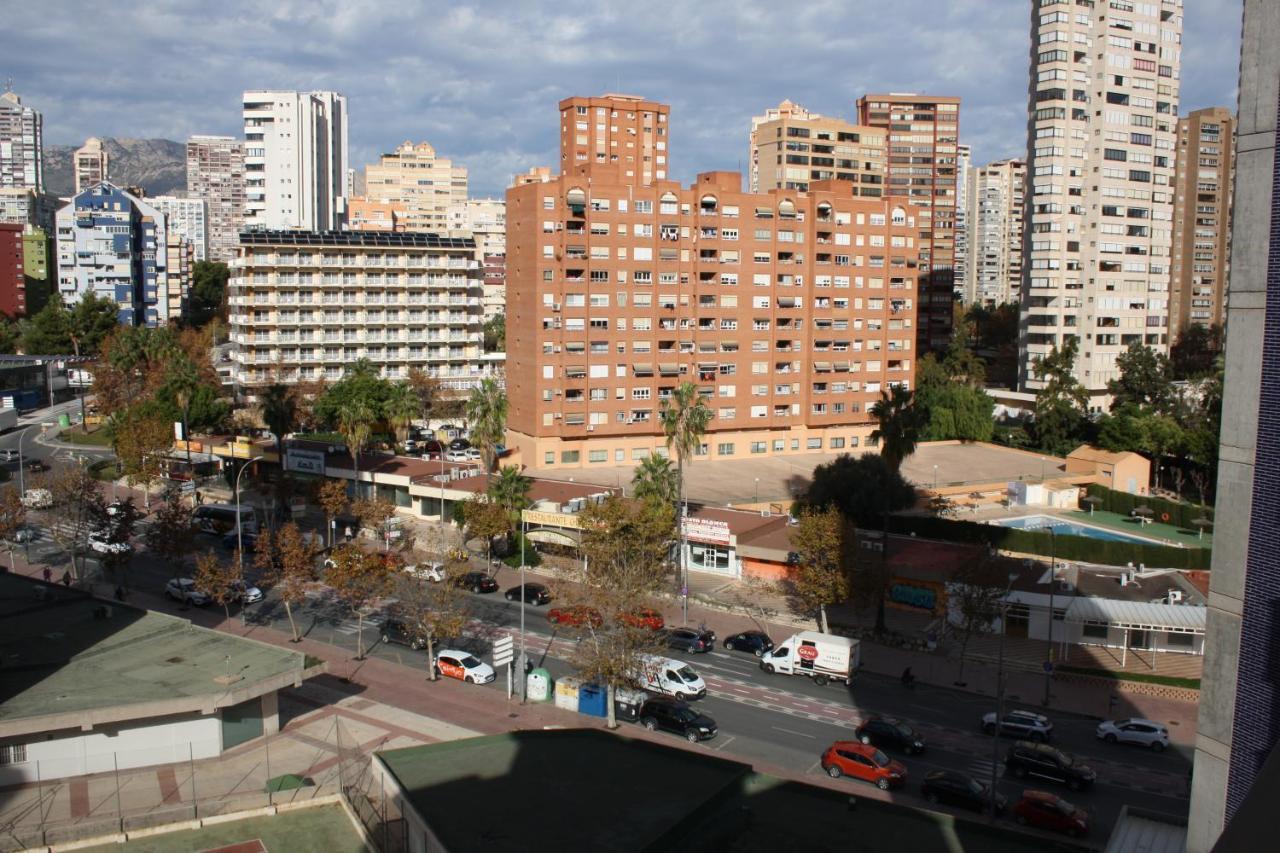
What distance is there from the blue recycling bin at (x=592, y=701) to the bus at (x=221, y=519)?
35979 mm

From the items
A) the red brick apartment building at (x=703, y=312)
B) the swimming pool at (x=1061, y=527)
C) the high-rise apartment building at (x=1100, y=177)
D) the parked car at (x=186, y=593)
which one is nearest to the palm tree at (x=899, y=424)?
the swimming pool at (x=1061, y=527)

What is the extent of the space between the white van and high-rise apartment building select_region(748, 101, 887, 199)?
114m

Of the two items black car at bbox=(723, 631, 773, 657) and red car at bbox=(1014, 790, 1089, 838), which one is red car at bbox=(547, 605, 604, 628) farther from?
red car at bbox=(1014, 790, 1089, 838)

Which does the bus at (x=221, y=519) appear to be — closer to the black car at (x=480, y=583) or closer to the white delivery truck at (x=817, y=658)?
the black car at (x=480, y=583)

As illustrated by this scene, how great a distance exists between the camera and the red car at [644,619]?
133ft

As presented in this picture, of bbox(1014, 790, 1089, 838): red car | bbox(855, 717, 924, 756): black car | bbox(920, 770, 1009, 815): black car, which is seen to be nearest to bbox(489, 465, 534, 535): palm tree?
bbox(855, 717, 924, 756): black car

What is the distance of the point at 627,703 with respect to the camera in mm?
41562

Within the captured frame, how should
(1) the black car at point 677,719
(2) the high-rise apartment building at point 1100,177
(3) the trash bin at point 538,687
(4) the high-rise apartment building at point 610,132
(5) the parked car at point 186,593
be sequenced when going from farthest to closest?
(4) the high-rise apartment building at point 610,132 < (2) the high-rise apartment building at point 1100,177 < (5) the parked car at point 186,593 < (3) the trash bin at point 538,687 < (1) the black car at point 677,719

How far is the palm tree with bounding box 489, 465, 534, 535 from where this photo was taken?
64.9 metres

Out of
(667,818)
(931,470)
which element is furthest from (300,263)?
(667,818)

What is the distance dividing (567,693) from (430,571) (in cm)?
1539

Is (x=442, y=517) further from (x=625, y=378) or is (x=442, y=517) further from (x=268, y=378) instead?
(x=268, y=378)

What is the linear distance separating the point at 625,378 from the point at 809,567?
39.3 m

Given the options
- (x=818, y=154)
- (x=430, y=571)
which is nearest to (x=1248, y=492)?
(x=430, y=571)
